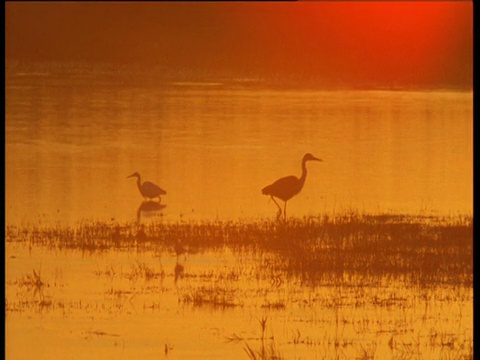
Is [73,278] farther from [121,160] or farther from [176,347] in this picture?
[121,160]

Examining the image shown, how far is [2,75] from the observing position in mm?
5691

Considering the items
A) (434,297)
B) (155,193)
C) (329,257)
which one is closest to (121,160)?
(155,193)

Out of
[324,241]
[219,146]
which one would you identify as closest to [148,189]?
[219,146]

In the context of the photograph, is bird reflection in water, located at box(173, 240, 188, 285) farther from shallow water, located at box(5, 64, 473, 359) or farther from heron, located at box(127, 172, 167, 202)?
heron, located at box(127, 172, 167, 202)

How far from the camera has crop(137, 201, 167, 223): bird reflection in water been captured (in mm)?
8797

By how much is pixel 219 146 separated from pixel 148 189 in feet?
2.30

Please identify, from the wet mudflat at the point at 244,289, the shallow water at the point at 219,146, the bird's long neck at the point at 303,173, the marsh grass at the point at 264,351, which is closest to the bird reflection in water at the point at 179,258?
the wet mudflat at the point at 244,289

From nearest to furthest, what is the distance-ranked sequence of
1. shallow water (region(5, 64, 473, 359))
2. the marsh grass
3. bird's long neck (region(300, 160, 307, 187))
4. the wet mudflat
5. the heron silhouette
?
the marsh grass < the wet mudflat < shallow water (region(5, 64, 473, 359)) < the heron silhouette < bird's long neck (region(300, 160, 307, 187))

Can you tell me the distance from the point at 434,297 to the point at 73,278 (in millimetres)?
1676

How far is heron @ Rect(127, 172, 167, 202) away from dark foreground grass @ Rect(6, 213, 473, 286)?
695mm

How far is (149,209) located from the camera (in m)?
8.90

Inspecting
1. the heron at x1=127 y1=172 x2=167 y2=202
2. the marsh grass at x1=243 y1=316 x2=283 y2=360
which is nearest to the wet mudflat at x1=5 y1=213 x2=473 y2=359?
the marsh grass at x1=243 y1=316 x2=283 y2=360

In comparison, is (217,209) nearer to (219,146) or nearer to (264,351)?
(219,146)

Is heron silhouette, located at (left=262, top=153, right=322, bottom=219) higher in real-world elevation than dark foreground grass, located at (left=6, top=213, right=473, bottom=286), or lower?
higher
